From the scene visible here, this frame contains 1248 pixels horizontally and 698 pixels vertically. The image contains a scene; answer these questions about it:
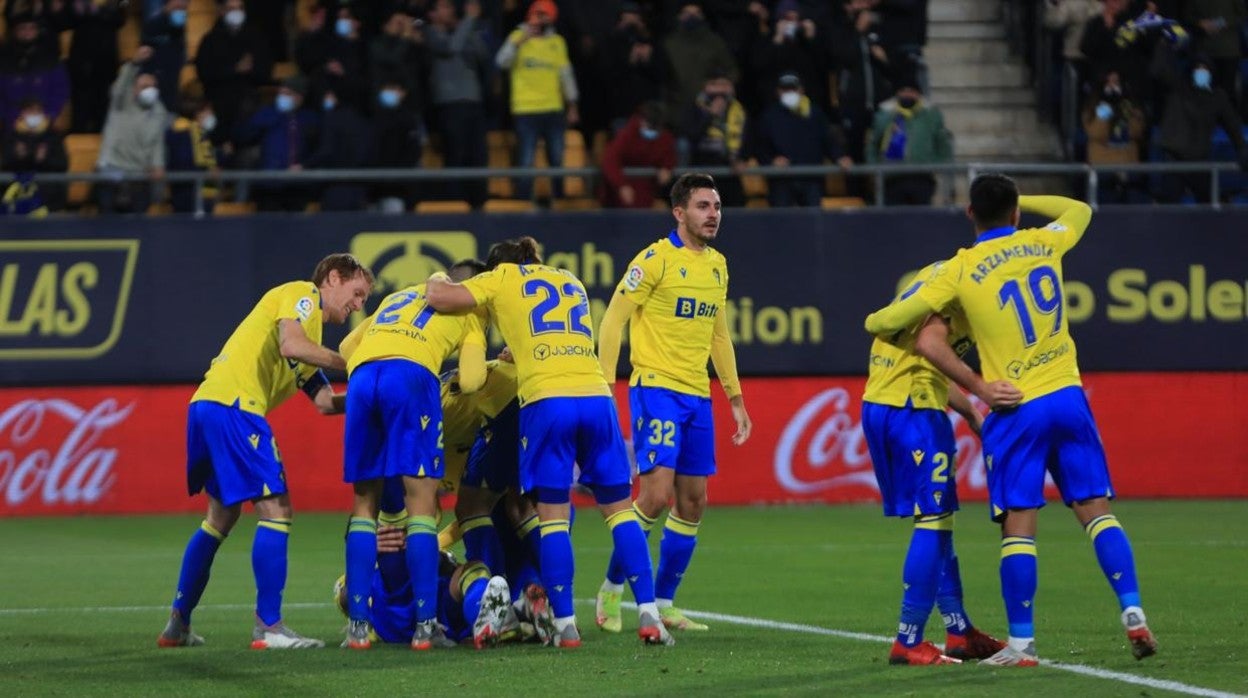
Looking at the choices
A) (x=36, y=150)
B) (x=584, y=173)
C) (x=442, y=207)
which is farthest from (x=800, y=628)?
(x=36, y=150)

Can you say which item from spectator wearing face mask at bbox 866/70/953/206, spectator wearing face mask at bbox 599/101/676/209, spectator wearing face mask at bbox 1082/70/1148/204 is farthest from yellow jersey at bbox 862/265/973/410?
spectator wearing face mask at bbox 1082/70/1148/204

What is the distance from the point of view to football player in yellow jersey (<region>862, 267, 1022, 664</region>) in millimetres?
9148

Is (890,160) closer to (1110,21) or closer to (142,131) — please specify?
(1110,21)

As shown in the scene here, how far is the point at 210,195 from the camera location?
2014 cm

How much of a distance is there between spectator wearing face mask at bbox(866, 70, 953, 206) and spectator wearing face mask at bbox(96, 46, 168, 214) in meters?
7.14

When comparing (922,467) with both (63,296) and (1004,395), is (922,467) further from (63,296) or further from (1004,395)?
(63,296)

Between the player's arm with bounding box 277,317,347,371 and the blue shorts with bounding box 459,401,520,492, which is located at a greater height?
the player's arm with bounding box 277,317,347,371

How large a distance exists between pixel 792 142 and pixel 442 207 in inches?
140

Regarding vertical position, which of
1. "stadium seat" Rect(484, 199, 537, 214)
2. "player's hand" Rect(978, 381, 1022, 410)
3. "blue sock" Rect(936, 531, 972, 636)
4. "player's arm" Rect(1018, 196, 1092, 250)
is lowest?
"blue sock" Rect(936, 531, 972, 636)

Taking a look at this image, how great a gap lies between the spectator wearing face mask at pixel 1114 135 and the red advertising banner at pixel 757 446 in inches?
78.1

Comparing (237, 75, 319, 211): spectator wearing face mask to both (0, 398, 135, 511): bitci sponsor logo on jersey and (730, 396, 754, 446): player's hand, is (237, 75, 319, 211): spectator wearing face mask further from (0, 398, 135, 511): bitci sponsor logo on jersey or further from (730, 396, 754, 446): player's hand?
(730, 396, 754, 446): player's hand

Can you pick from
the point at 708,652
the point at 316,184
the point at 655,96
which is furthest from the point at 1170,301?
the point at 708,652

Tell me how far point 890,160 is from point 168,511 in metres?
7.99

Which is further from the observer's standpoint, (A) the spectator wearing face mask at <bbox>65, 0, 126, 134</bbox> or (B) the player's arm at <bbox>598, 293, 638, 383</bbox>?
(A) the spectator wearing face mask at <bbox>65, 0, 126, 134</bbox>
